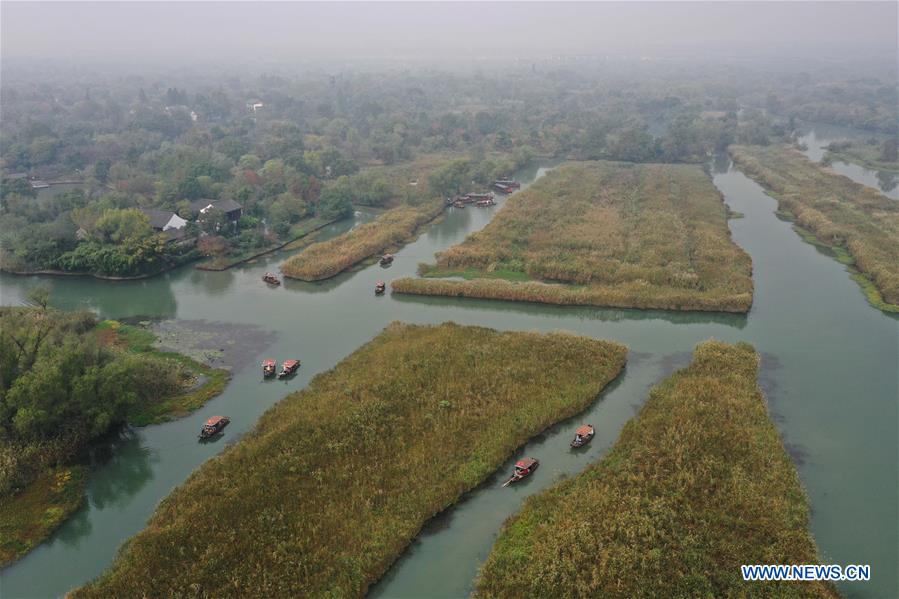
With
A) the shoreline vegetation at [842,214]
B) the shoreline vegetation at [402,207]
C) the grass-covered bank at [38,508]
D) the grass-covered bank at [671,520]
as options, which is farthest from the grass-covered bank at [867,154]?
the grass-covered bank at [38,508]

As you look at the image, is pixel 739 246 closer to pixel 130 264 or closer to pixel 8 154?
pixel 130 264

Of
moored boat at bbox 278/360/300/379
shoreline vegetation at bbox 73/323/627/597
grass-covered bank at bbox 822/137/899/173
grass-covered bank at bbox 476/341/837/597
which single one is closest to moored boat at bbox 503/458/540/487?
shoreline vegetation at bbox 73/323/627/597

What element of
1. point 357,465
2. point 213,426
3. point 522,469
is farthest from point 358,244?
point 522,469

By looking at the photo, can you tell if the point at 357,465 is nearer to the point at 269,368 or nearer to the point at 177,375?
the point at 269,368

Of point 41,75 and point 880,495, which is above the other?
point 41,75

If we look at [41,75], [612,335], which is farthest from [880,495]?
[41,75]

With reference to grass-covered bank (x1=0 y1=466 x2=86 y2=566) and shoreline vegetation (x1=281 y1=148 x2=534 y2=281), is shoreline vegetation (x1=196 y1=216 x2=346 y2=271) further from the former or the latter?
grass-covered bank (x1=0 y1=466 x2=86 y2=566)

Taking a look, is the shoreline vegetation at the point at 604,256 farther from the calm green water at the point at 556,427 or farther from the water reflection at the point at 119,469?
the water reflection at the point at 119,469
